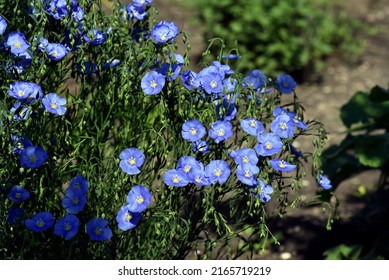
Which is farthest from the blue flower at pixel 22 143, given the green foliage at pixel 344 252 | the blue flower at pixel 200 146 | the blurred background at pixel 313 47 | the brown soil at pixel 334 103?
the blurred background at pixel 313 47

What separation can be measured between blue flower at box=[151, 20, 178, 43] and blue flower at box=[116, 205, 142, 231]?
57cm

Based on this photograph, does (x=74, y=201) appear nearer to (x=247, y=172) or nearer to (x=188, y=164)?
(x=188, y=164)

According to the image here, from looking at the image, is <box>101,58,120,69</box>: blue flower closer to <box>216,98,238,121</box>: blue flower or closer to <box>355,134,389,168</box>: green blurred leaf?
<box>216,98,238,121</box>: blue flower

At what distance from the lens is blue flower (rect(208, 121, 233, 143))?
7.93 feet

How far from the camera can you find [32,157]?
240 centimetres

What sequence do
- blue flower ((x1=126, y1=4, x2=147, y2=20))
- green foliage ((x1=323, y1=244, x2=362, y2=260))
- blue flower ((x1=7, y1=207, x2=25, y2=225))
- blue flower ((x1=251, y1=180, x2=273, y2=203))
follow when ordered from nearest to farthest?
1. blue flower ((x1=251, y1=180, x2=273, y2=203))
2. blue flower ((x1=7, y1=207, x2=25, y2=225))
3. blue flower ((x1=126, y1=4, x2=147, y2=20))
4. green foliage ((x1=323, y1=244, x2=362, y2=260))

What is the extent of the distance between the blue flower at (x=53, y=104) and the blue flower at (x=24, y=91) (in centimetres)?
4

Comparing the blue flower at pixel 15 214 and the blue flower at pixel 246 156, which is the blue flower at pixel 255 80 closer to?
the blue flower at pixel 246 156

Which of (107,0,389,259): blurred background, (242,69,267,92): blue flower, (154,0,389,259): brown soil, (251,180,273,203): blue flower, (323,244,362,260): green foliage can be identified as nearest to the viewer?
(251,180,273,203): blue flower

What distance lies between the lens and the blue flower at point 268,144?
2.41 meters

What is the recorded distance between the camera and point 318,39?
5469 mm

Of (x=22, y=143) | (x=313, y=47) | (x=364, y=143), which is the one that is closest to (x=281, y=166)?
(x=22, y=143)

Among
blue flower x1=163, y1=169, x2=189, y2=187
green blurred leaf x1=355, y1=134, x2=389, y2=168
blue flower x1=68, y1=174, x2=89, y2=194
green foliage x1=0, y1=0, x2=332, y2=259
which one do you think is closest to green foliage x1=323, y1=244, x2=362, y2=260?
green blurred leaf x1=355, y1=134, x2=389, y2=168

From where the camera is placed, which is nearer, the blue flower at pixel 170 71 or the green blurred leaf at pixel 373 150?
the blue flower at pixel 170 71
